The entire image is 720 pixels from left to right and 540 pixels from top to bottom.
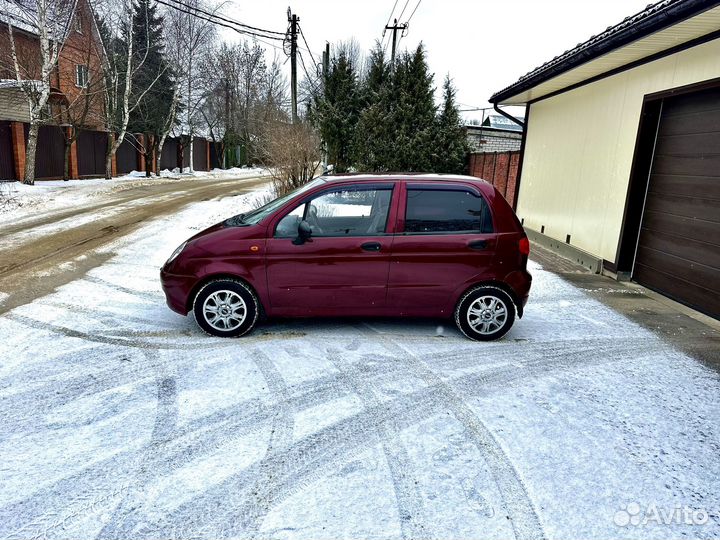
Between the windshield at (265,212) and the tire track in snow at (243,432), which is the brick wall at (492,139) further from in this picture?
the tire track in snow at (243,432)

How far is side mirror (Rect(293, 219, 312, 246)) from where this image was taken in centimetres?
475

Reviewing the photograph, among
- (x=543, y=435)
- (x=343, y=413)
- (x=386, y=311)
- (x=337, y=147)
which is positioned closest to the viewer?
(x=543, y=435)

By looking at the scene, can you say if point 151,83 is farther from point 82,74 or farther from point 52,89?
point 52,89

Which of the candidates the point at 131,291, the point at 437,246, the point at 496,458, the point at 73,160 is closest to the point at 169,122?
the point at 73,160

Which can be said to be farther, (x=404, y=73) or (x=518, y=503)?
(x=404, y=73)

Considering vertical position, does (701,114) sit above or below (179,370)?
above

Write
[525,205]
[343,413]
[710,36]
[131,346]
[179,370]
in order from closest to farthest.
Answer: [343,413] < [179,370] < [131,346] < [710,36] < [525,205]

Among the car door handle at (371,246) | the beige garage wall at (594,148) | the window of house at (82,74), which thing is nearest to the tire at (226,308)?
the car door handle at (371,246)

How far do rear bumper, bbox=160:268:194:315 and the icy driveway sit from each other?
1.06ft

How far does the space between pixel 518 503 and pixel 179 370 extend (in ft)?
9.35

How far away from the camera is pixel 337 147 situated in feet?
68.2

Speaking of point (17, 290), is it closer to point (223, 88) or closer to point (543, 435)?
point (543, 435)

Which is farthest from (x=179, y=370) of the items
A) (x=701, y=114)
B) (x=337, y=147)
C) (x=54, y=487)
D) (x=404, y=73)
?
(x=337, y=147)

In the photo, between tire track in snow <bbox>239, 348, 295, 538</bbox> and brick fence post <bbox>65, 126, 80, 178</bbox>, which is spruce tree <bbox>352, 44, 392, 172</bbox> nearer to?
tire track in snow <bbox>239, 348, 295, 538</bbox>
